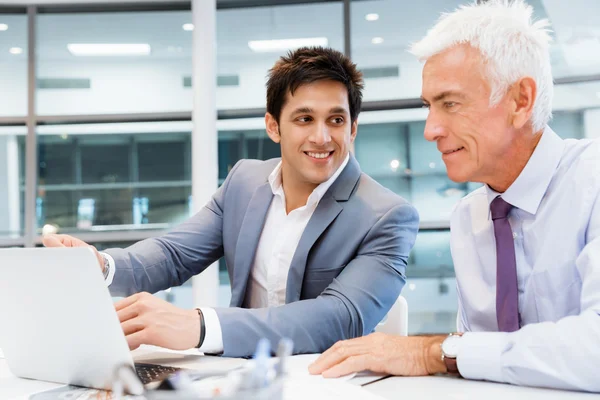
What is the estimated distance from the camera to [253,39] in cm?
543

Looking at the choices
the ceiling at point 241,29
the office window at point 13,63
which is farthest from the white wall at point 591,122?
the office window at point 13,63

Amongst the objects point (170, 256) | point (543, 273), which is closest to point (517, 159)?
point (543, 273)

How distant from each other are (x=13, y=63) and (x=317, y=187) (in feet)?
14.8

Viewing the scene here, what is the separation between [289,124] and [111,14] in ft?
13.5

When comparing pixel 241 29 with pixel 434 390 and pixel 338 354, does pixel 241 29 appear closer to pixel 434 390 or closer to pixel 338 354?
pixel 338 354

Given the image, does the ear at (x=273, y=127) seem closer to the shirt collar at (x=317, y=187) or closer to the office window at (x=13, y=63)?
the shirt collar at (x=317, y=187)

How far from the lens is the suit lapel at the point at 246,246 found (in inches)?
75.6

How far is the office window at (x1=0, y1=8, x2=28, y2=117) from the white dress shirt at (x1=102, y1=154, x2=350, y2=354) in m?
4.20

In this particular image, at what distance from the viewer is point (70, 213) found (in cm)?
540

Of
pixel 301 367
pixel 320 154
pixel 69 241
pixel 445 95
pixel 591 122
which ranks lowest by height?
pixel 301 367

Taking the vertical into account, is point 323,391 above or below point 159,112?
below

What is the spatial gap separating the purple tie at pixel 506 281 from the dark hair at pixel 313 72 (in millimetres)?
835

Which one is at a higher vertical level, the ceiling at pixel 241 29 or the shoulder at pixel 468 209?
the ceiling at pixel 241 29

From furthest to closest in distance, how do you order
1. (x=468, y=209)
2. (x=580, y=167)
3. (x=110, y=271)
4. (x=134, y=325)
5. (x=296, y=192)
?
(x=296, y=192) < (x=110, y=271) < (x=468, y=209) < (x=580, y=167) < (x=134, y=325)
